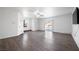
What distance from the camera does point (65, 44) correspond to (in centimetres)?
132

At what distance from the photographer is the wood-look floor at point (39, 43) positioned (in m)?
1.24

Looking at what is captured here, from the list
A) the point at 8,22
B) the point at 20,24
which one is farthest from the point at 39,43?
the point at 8,22

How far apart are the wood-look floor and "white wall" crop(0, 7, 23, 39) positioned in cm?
11

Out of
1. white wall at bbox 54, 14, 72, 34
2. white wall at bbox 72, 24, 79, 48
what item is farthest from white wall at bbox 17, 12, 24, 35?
white wall at bbox 72, 24, 79, 48

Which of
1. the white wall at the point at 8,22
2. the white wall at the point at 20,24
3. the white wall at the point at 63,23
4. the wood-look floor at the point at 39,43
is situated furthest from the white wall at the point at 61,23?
the white wall at the point at 8,22

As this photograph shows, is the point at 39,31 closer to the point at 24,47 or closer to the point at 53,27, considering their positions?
the point at 53,27

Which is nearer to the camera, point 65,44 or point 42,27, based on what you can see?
point 65,44

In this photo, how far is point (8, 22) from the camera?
1441 mm

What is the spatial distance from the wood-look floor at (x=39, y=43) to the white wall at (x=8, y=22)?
0.11 m

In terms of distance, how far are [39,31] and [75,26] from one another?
2.05ft

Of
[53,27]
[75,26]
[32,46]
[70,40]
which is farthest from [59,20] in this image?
[32,46]

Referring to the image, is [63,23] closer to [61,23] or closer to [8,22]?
[61,23]
